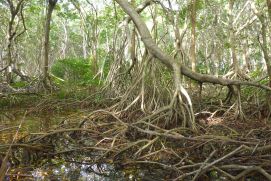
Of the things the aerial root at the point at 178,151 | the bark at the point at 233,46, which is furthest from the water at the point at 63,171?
the bark at the point at 233,46

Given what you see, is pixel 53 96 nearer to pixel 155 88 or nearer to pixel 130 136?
pixel 155 88

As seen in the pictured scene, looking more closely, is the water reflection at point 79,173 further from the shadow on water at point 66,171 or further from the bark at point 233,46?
the bark at point 233,46

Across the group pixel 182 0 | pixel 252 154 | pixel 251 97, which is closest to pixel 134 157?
pixel 252 154

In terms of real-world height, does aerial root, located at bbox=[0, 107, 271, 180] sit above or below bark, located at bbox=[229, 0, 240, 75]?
below

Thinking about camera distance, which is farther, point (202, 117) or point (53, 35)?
point (53, 35)

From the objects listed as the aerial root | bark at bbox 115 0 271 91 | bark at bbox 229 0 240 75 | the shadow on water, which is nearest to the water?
the shadow on water

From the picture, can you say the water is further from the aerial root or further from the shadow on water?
the aerial root

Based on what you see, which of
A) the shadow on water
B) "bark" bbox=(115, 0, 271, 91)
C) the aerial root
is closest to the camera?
the aerial root

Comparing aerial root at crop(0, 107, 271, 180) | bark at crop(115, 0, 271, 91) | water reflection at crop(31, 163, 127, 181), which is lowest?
water reflection at crop(31, 163, 127, 181)

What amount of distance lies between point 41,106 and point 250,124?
4.46 metres

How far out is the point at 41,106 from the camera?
7.32 metres

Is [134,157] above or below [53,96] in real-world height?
below

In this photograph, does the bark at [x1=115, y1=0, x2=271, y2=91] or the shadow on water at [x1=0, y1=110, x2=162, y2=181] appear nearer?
the shadow on water at [x1=0, y1=110, x2=162, y2=181]

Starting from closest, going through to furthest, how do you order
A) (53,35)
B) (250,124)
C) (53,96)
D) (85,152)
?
(85,152) → (250,124) → (53,96) → (53,35)
